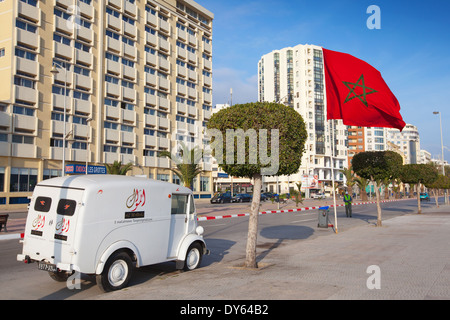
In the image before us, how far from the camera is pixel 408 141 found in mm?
180250

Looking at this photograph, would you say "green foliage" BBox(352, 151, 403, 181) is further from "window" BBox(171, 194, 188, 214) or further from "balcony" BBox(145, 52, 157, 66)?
"balcony" BBox(145, 52, 157, 66)

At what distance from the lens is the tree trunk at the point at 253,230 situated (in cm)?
879

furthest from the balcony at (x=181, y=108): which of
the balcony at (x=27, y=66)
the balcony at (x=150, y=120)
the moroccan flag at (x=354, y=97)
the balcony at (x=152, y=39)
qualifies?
the moroccan flag at (x=354, y=97)

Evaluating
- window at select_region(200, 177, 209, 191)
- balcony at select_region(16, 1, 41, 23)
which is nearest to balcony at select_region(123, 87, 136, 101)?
balcony at select_region(16, 1, 41, 23)

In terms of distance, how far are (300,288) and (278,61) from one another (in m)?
103

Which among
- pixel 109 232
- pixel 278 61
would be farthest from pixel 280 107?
pixel 278 61

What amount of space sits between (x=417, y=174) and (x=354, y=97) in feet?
60.8

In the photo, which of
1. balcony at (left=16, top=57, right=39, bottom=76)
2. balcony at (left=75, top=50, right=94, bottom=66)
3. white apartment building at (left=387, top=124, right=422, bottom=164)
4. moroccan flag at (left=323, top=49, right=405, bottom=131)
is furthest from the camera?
white apartment building at (left=387, top=124, right=422, bottom=164)

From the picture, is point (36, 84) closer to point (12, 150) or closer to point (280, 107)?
point (12, 150)

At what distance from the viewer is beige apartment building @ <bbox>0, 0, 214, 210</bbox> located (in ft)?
122

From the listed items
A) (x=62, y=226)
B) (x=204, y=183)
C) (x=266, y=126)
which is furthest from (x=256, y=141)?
(x=204, y=183)

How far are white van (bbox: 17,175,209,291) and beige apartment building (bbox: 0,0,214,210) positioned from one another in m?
22.2

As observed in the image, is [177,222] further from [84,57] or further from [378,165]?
[84,57]

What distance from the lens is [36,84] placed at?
127 feet
